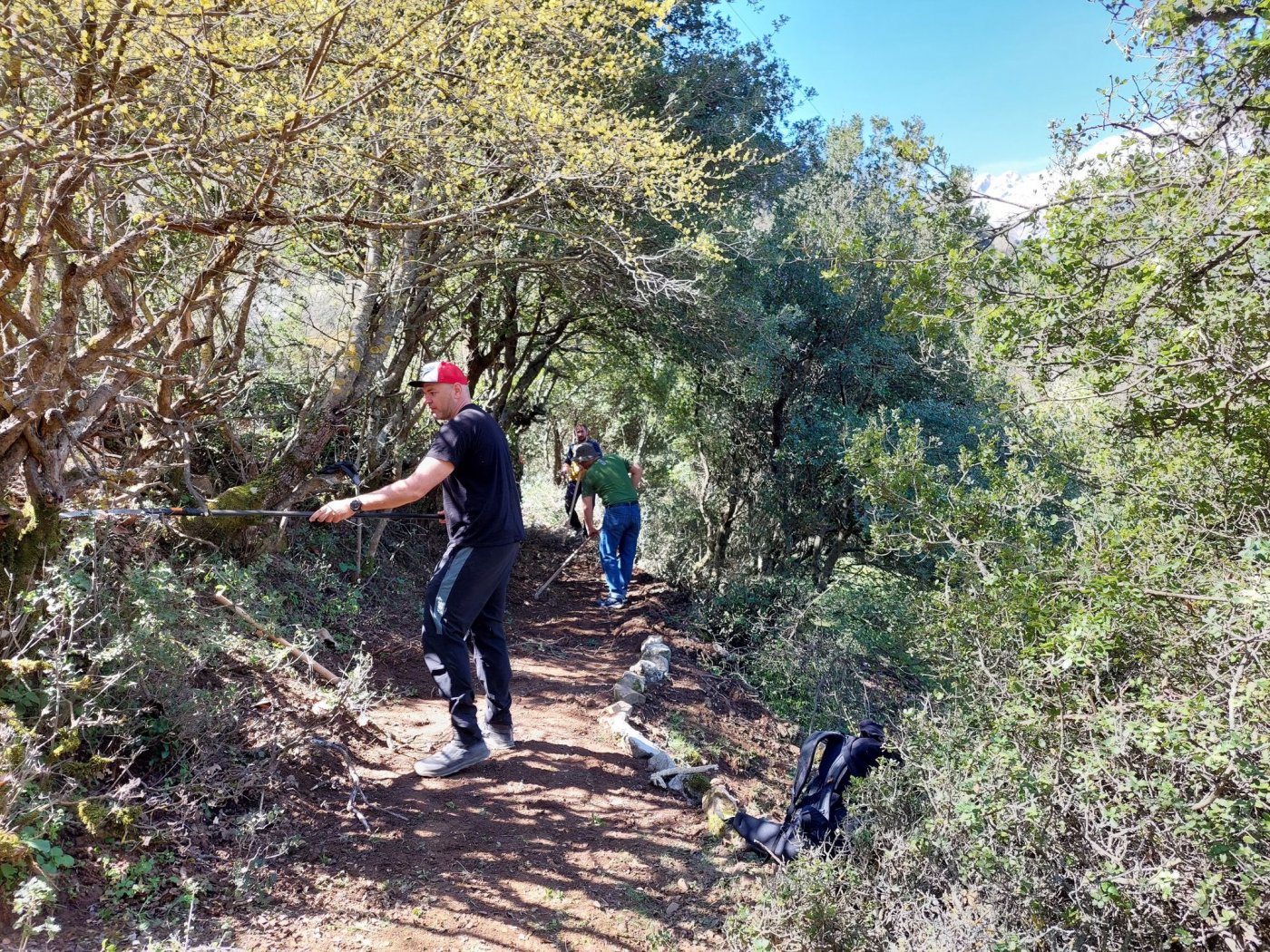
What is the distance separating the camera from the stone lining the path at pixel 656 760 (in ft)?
14.5

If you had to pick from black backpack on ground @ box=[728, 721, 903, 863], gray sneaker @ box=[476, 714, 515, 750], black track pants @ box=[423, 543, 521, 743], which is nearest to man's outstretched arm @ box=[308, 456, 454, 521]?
black track pants @ box=[423, 543, 521, 743]

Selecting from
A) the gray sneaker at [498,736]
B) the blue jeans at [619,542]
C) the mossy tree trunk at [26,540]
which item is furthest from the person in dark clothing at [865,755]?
the blue jeans at [619,542]

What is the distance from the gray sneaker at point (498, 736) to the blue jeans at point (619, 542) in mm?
Result: 4088

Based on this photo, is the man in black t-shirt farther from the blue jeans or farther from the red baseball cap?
the blue jeans

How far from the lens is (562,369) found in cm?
1271

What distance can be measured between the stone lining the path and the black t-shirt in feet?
5.54

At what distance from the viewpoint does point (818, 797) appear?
4309 millimetres

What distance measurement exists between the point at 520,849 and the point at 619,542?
5147 mm

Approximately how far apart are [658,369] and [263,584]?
19.6 ft

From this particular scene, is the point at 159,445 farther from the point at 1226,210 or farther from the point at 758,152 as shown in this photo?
the point at 758,152

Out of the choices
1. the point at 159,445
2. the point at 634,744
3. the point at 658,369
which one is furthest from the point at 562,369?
the point at 634,744

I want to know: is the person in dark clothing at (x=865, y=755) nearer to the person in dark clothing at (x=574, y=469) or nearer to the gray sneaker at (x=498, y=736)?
the gray sneaker at (x=498, y=736)

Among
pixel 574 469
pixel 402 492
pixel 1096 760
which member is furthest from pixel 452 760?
pixel 574 469

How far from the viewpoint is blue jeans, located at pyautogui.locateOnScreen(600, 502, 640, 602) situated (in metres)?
8.58
